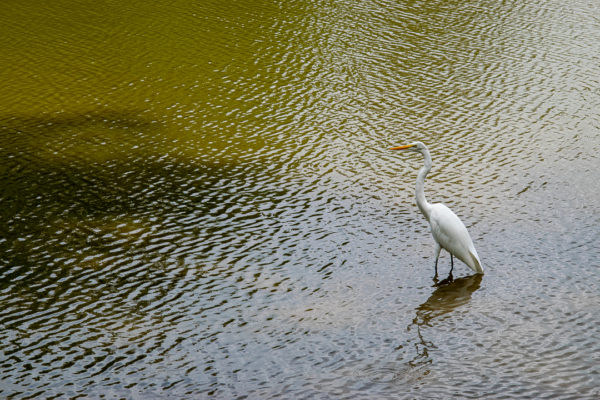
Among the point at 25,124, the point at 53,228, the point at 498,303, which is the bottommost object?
the point at 498,303

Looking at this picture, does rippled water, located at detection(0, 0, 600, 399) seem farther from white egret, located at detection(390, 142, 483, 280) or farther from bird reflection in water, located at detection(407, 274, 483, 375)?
white egret, located at detection(390, 142, 483, 280)

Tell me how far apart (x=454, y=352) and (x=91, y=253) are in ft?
20.5

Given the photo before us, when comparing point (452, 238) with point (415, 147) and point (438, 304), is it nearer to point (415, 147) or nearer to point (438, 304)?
point (438, 304)

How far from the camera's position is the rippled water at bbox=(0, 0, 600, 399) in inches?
399

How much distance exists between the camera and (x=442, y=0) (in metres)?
29.5

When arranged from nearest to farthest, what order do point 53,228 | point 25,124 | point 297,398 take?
point 297,398 < point 53,228 < point 25,124

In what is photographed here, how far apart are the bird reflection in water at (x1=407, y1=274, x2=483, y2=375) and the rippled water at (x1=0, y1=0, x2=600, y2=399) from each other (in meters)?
0.05

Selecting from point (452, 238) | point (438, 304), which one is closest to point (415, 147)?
point (452, 238)

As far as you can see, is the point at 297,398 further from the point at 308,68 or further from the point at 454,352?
the point at 308,68

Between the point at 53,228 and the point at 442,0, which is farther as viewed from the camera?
the point at 442,0

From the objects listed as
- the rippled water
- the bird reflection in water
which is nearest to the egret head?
the rippled water

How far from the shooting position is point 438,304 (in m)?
11.5

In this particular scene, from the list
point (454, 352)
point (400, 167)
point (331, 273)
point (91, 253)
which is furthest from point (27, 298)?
point (400, 167)

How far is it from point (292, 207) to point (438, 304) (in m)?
4.11
